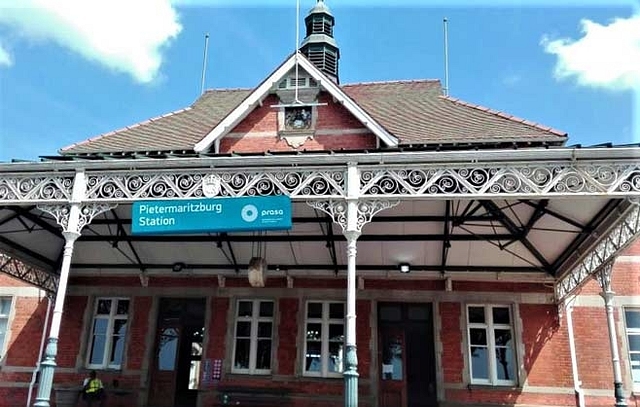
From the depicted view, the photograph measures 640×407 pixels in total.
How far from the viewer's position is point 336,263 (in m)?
12.7

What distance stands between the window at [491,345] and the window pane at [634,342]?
2819 mm

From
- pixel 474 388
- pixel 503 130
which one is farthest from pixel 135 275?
pixel 503 130

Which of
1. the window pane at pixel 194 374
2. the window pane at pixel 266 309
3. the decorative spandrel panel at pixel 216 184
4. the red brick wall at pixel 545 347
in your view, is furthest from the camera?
the window pane at pixel 266 309

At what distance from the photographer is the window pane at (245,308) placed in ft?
44.0

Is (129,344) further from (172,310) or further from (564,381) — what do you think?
(564,381)

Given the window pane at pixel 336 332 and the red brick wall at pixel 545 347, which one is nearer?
the red brick wall at pixel 545 347

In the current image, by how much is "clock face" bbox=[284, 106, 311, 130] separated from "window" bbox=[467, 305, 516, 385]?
5974 mm

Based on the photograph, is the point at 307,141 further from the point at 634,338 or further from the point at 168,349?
the point at 634,338

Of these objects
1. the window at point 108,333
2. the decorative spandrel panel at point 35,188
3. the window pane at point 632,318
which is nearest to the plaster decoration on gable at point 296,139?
the decorative spandrel panel at point 35,188

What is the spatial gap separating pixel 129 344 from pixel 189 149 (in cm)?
529

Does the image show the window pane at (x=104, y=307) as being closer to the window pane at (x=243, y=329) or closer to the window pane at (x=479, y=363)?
the window pane at (x=243, y=329)

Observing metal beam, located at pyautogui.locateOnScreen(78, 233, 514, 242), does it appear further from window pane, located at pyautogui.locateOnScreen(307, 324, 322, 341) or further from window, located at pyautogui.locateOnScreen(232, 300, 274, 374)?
window pane, located at pyautogui.locateOnScreen(307, 324, 322, 341)

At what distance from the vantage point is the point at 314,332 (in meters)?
13.0

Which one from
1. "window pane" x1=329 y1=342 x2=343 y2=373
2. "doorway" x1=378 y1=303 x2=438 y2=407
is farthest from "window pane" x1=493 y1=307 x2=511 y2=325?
"window pane" x1=329 y1=342 x2=343 y2=373
